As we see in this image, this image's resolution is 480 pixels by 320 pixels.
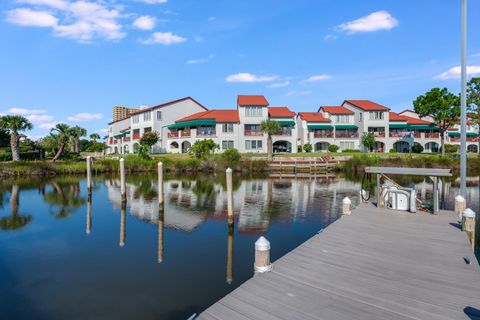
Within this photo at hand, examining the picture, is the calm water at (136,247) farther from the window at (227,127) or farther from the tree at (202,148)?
the window at (227,127)

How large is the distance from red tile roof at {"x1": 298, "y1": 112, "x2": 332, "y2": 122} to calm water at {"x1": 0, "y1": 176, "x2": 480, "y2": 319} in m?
38.5

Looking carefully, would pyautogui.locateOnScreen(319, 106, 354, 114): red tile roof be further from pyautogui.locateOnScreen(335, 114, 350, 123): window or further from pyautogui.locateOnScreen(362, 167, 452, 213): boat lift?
pyautogui.locateOnScreen(362, 167, 452, 213): boat lift

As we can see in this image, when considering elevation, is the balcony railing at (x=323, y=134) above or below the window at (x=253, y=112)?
below

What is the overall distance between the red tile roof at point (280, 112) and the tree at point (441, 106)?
86.2ft

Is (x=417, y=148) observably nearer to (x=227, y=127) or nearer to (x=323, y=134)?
(x=323, y=134)

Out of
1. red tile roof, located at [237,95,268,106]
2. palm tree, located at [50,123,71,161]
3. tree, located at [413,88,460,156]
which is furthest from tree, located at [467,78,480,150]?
palm tree, located at [50,123,71,161]

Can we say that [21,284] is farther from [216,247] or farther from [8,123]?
[8,123]

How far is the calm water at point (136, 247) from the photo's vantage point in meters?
9.51

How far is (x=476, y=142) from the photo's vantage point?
7381 centimetres

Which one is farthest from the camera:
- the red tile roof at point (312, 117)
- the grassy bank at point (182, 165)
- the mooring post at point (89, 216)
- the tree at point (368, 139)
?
the red tile roof at point (312, 117)

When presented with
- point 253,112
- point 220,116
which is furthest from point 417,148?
point 220,116

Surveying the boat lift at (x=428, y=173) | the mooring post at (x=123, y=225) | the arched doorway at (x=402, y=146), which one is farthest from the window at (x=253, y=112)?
the boat lift at (x=428, y=173)

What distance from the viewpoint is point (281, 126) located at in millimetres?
64125

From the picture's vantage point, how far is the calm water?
9.51m
